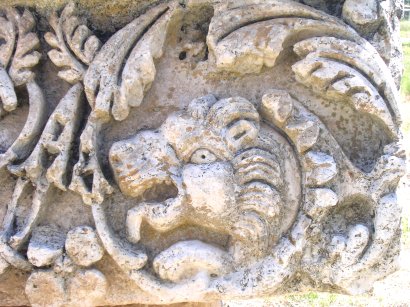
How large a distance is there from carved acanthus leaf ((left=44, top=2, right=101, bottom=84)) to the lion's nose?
1.20 feet

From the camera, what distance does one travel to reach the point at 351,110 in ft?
4.66

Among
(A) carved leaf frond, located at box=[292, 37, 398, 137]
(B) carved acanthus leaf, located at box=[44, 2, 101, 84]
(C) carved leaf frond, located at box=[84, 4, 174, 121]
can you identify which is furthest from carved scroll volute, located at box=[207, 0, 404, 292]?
(B) carved acanthus leaf, located at box=[44, 2, 101, 84]

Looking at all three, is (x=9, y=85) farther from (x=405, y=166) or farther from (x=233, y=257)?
(x=405, y=166)

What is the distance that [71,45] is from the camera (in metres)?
1.42

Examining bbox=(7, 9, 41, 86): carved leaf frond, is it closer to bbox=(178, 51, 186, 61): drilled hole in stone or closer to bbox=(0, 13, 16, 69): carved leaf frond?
bbox=(0, 13, 16, 69): carved leaf frond

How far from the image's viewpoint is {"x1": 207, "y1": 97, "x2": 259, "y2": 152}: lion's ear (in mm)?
1374

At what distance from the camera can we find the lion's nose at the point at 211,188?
4.46 ft

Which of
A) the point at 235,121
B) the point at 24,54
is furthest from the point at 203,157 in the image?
the point at 24,54

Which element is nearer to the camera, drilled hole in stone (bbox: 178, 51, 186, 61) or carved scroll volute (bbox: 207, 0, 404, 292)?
carved scroll volute (bbox: 207, 0, 404, 292)

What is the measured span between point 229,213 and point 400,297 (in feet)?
3.69

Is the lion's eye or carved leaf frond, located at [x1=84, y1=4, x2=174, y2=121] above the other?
carved leaf frond, located at [x1=84, y1=4, x2=174, y2=121]

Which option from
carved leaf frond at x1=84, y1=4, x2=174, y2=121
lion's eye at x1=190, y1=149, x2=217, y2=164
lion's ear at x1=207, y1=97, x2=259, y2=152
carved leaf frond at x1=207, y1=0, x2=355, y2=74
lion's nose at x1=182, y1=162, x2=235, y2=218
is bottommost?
lion's nose at x1=182, y1=162, x2=235, y2=218

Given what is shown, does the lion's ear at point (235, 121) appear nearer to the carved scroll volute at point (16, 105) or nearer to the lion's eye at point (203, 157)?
the lion's eye at point (203, 157)

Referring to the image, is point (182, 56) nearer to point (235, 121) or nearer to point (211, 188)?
point (235, 121)
